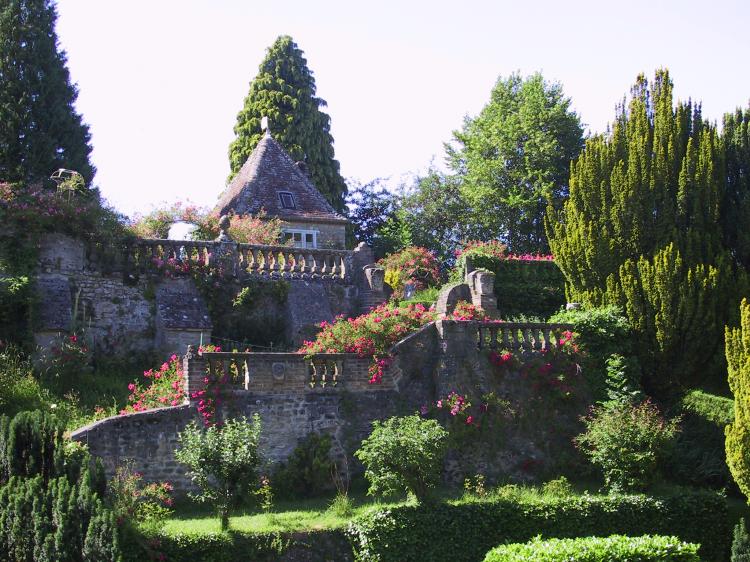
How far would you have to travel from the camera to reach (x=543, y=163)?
126 feet

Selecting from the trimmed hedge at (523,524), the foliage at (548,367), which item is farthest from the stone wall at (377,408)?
the trimmed hedge at (523,524)

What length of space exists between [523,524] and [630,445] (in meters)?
3.31

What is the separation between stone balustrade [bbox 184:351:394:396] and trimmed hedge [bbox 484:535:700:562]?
5.06m

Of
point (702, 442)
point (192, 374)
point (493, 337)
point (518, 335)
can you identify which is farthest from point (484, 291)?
point (192, 374)

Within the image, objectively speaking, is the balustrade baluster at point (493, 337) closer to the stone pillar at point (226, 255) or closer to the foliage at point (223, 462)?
the stone pillar at point (226, 255)

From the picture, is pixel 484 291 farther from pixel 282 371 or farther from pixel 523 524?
pixel 523 524

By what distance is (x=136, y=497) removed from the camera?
16656 mm

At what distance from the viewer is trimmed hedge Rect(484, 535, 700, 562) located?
16.6 metres

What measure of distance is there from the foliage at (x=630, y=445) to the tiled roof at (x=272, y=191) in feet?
48.8

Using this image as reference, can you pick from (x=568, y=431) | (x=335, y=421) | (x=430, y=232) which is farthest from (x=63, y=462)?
(x=430, y=232)

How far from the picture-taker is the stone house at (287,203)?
32.2m

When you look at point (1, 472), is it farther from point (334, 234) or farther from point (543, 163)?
point (543, 163)

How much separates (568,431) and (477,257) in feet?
28.0

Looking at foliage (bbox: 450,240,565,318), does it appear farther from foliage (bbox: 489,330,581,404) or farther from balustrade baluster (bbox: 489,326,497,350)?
balustrade baluster (bbox: 489,326,497,350)
